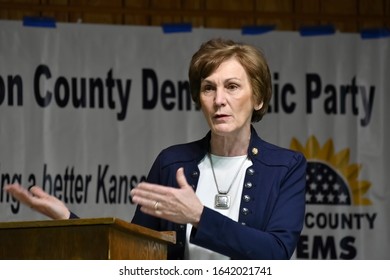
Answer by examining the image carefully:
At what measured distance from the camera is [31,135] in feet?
19.0

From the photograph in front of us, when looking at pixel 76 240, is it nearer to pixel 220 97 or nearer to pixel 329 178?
pixel 220 97

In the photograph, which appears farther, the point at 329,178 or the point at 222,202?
the point at 329,178

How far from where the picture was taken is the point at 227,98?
10.4ft

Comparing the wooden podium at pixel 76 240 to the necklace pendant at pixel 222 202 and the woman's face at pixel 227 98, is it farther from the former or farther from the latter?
the woman's face at pixel 227 98

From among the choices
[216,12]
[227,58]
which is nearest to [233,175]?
[227,58]

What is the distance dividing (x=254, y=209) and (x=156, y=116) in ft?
9.50

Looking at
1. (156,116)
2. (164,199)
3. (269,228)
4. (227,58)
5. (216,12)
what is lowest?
(269,228)

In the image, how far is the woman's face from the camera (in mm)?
3178

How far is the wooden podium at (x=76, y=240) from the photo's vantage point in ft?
A: 8.46

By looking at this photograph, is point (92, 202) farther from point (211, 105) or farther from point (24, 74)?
point (211, 105)

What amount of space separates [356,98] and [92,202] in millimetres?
1775

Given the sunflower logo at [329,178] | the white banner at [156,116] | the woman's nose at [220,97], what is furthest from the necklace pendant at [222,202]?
the sunflower logo at [329,178]
